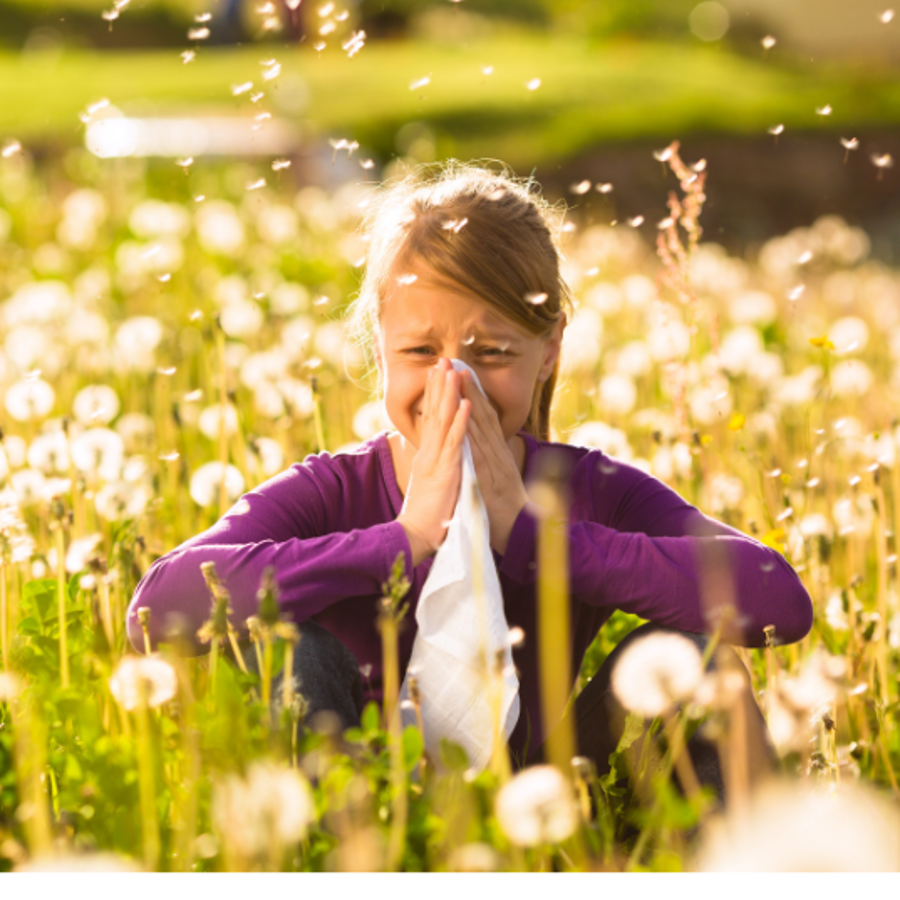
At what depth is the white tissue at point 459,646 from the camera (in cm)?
121

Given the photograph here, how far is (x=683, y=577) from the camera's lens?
4.35 ft

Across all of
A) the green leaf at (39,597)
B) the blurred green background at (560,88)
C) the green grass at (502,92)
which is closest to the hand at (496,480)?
the green leaf at (39,597)

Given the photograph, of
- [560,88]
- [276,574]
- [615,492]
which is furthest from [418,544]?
[560,88]

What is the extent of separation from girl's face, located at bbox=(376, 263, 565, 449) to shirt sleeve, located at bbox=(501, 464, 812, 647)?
0.61 ft

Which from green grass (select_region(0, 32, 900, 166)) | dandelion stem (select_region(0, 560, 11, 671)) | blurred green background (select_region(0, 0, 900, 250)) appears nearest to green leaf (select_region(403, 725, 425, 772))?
dandelion stem (select_region(0, 560, 11, 671))

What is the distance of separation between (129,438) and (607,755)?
139 cm

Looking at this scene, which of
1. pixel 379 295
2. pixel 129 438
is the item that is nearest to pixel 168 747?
pixel 379 295

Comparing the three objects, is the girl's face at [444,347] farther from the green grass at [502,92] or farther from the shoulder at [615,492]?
the green grass at [502,92]

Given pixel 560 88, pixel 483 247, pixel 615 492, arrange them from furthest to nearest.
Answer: pixel 560 88
pixel 615 492
pixel 483 247

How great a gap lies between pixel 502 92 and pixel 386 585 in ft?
35.6

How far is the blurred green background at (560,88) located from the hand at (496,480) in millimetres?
2476

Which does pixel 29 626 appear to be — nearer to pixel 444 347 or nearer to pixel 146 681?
pixel 146 681

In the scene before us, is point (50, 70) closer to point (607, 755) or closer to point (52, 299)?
point (52, 299)

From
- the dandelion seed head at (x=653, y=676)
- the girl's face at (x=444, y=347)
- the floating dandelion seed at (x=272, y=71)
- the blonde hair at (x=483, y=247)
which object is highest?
the floating dandelion seed at (x=272, y=71)
